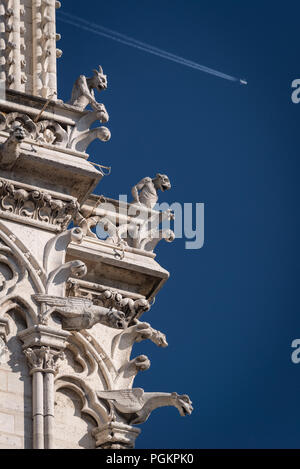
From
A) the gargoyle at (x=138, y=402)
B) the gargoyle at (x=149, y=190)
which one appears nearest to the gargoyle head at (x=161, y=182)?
the gargoyle at (x=149, y=190)

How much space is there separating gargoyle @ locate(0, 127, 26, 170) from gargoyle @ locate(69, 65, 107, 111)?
213 centimetres

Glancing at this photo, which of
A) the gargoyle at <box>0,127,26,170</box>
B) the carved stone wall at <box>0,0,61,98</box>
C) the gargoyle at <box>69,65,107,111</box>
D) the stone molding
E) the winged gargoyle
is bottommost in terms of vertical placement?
the winged gargoyle

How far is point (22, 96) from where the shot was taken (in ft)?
123

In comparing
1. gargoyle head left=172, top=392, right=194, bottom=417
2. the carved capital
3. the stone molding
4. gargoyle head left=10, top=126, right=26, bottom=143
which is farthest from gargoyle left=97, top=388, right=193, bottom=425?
gargoyle head left=10, top=126, right=26, bottom=143

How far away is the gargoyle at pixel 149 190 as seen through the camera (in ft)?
129

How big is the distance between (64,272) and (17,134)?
2358 millimetres

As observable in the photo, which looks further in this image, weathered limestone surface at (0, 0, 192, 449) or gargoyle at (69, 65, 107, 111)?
gargoyle at (69, 65, 107, 111)

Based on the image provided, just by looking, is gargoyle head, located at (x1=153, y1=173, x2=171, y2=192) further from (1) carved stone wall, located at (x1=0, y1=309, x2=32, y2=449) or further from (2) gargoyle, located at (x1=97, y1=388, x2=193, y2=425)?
(1) carved stone wall, located at (x1=0, y1=309, x2=32, y2=449)

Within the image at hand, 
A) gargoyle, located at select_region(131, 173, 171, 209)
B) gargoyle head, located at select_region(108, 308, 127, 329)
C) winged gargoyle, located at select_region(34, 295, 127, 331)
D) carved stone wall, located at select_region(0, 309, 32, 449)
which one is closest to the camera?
carved stone wall, located at select_region(0, 309, 32, 449)

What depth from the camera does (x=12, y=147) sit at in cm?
3606

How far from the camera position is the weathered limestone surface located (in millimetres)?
34812

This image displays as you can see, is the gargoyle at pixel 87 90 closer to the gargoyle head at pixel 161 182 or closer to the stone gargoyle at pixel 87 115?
the stone gargoyle at pixel 87 115
